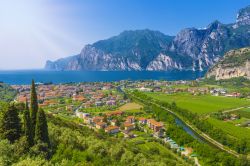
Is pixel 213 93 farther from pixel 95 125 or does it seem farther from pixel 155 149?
pixel 155 149

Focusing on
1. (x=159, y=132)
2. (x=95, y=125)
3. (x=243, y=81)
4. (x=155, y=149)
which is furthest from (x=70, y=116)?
(x=243, y=81)

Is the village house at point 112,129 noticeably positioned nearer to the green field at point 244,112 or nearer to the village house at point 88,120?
the village house at point 88,120

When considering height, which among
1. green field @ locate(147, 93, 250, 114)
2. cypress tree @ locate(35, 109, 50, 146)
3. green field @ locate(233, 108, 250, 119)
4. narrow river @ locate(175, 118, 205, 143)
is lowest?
narrow river @ locate(175, 118, 205, 143)

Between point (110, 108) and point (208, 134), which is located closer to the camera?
point (208, 134)

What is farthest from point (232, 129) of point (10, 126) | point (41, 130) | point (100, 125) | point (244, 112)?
point (10, 126)

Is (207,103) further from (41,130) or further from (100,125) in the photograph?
(41,130)

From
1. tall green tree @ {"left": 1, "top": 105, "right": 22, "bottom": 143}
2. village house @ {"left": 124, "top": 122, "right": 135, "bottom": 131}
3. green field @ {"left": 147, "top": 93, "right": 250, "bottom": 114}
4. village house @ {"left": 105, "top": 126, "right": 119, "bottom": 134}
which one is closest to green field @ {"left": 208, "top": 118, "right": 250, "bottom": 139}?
green field @ {"left": 147, "top": 93, "right": 250, "bottom": 114}

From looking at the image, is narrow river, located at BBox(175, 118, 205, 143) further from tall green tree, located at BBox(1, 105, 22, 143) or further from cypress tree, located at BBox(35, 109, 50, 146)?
tall green tree, located at BBox(1, 105, 22, 143)

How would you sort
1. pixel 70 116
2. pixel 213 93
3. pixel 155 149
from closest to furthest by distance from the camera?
pixel 155 149
pixel 70 116
pixel 213 93
